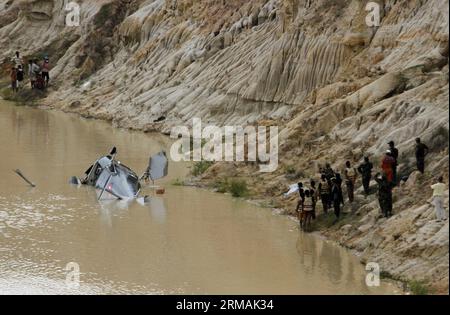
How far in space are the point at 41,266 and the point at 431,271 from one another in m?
7.93

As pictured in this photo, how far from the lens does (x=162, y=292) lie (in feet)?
64.4

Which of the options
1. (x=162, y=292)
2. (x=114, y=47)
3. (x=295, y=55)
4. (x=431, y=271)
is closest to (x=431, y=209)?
(x=431, y=271)

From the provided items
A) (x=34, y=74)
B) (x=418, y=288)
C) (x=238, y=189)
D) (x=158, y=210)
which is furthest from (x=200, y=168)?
(x=34, y=74)

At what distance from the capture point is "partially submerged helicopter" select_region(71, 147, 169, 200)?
2853 centimetres

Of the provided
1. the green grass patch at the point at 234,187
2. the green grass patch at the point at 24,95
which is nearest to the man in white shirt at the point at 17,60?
the green grass patch at the point at 24,95

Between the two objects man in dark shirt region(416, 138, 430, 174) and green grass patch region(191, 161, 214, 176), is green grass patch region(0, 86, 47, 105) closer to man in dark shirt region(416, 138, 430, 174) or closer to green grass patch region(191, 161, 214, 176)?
green grass patch region(191, 161, 214, 176)

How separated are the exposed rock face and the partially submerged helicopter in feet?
5.93

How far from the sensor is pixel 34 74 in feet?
171

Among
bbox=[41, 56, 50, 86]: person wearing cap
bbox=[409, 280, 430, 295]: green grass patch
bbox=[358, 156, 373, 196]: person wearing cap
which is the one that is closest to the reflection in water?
bbox=[358, 156, 373, 196]: person wearing cap

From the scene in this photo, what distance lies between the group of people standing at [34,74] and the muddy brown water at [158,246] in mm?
19684

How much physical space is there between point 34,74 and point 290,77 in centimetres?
2045

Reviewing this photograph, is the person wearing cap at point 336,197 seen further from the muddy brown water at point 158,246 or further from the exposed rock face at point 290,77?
the exposed rock face at point 290,77

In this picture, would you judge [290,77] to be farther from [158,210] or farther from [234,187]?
[158,210]

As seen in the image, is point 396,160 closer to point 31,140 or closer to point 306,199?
point 306,199
